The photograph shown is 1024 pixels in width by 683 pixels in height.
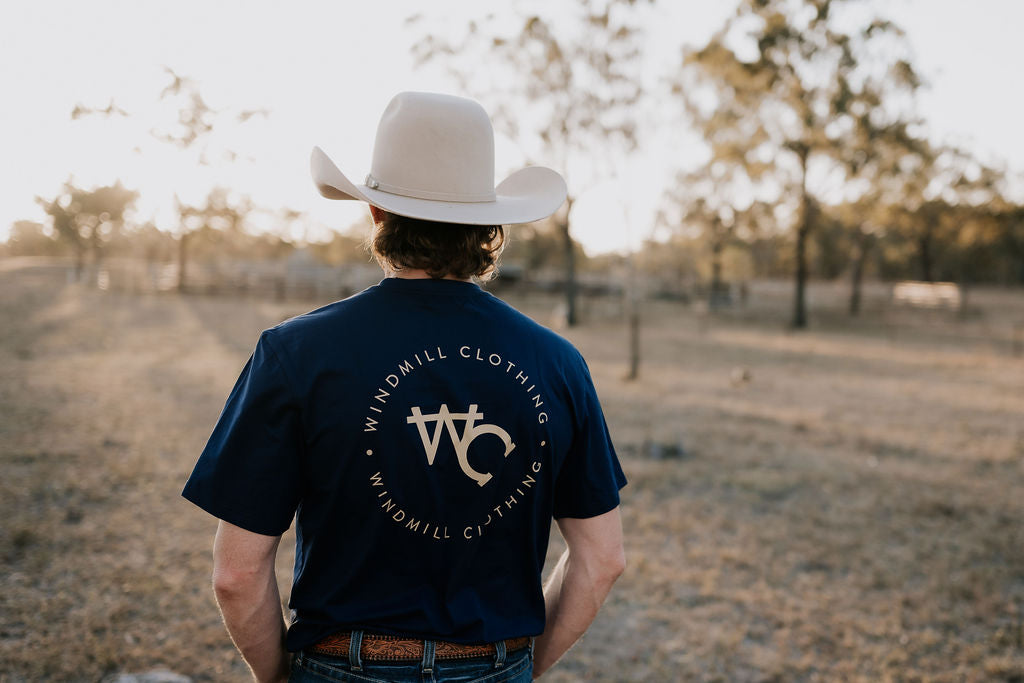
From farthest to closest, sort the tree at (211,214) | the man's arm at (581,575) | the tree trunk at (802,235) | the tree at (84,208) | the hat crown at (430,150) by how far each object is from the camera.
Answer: the tree at (84,208) < the tree at (211,214) < the tree trunk at (802,235) < the man's arm at (581,575) < the hat crown at (430,150)

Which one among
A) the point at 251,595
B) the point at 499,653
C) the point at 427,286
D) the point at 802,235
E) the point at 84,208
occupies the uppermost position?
the point at 84,208

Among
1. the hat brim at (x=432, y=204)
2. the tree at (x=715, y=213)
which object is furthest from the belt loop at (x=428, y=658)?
the tree at (x=715, y=213)

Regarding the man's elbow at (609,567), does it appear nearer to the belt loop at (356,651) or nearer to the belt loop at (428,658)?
the belt loop at (428,658)

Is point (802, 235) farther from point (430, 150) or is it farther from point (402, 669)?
point (402, 669)

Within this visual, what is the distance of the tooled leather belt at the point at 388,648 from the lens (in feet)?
4.50

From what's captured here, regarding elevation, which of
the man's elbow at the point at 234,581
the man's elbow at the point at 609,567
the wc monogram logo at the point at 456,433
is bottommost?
the man's elbow at the point at 609,567

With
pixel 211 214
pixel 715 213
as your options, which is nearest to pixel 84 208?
pixel 211 214

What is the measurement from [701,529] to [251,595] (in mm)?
4918

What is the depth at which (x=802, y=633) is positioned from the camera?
412 centimetres

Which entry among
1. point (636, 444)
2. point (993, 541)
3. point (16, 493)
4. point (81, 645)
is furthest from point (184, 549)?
point (993, 541)

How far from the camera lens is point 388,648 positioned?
1.37 meters

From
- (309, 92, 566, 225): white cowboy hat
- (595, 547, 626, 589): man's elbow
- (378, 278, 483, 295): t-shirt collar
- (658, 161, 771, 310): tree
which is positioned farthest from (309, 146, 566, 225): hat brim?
(658, 161, 771, 310): tree

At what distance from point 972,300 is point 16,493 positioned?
43485 millimetres

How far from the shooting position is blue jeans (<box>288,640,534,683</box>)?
4.49 ft
